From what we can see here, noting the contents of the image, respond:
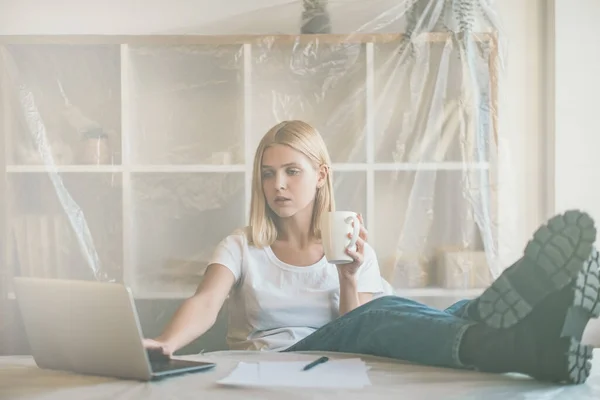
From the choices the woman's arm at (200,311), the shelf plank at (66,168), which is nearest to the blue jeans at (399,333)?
the woman's arm at (200,311)

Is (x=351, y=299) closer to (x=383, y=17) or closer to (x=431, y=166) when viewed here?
(x=431, y=166)

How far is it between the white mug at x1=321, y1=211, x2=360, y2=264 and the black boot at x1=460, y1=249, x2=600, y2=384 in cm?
44

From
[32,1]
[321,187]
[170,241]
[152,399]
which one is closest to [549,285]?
[152,399]

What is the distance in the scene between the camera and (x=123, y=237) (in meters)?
1.75

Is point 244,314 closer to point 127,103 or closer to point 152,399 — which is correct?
point 127,103

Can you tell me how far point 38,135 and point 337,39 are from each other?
0.76 metres

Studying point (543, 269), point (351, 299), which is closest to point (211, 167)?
point (351, 299)

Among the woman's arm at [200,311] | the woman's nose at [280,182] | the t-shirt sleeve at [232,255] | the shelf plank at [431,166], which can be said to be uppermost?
the shelf plank at [431,166]

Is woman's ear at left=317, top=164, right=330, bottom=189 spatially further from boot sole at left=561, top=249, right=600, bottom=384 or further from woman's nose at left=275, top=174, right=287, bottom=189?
boot sole at left=561, top=249, right=600, bottom=384

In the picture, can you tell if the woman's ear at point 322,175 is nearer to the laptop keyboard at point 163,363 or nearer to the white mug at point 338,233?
the white mug at point 338,233

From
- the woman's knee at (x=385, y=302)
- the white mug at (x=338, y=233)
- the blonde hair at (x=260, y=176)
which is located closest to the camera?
the woman's knee at (x=385, y=302)

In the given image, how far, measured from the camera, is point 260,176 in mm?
1516

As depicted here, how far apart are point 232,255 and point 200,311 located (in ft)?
0.51

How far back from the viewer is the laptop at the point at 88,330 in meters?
0.79
